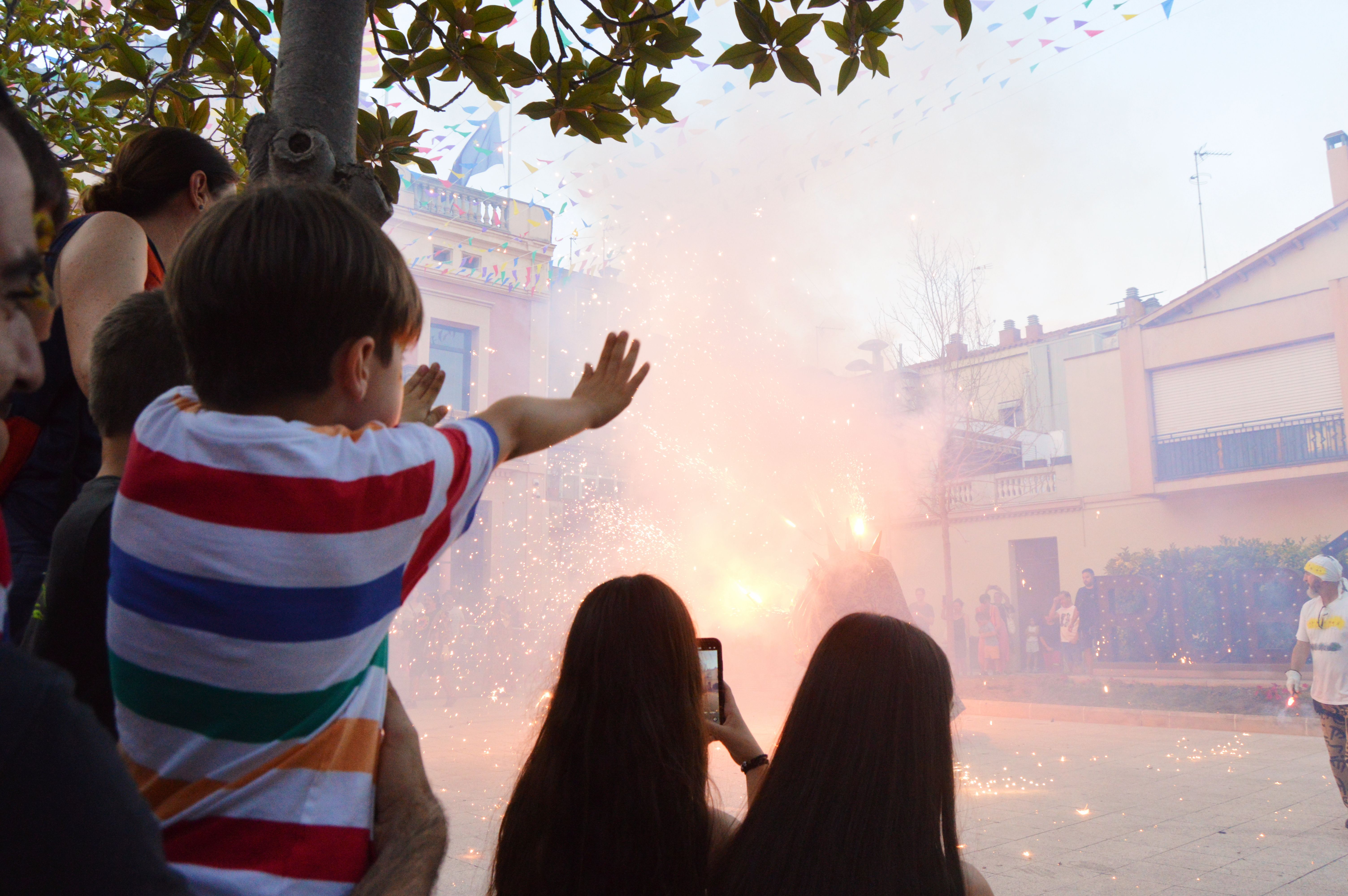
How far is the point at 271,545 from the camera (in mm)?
919

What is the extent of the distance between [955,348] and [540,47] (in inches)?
761

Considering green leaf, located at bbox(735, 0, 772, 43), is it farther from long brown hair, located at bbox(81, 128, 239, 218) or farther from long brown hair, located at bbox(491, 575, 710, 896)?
long brown hair, located at bbox(491, 575, 710, 896)

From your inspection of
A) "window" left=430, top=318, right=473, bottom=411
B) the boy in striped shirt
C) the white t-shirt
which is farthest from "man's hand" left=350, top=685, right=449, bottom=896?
"window" left=430, top=318, right=473, bottom=411

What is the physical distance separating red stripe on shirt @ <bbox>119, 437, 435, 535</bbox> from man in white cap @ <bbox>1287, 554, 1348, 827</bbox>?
7.89 m

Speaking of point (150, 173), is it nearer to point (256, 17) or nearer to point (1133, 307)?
point (256, 17)

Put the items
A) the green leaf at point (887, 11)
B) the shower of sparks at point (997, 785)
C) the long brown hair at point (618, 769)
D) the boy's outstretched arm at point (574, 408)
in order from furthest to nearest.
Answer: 1. the shower of sparks at point (997, 785)
2. the green leaf at point (887, 11)
3. the long brown hair at point (618, 769)
4. the boy's outstretched arm at point (574, 408)

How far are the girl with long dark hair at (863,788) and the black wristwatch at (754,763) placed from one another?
1.20ft

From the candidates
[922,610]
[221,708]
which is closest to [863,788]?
[221,708]

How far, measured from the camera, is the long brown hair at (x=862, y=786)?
1662mm

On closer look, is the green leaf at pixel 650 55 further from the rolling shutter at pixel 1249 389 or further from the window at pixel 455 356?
the rolling shutter at pixel 1249 389

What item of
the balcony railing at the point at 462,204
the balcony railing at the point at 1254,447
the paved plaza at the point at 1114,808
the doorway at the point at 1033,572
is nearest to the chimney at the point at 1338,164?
the balcony railing at the point at 1254,447

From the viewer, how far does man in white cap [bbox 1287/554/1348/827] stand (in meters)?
6.83

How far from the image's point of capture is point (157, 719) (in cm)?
96

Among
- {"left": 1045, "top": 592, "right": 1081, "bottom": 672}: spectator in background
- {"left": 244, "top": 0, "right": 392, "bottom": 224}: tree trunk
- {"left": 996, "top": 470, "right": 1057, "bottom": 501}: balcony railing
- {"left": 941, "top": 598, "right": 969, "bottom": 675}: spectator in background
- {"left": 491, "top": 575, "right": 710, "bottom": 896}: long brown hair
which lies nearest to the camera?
{"left": 244, "top": 0, "right": 392, "bottom": 224}: tree trunk
